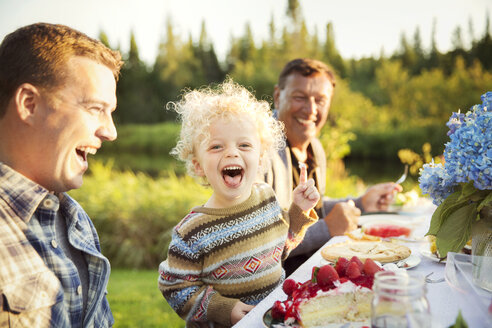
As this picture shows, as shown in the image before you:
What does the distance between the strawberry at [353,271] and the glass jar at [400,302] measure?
295 millimetres

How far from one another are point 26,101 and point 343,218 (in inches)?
73.6

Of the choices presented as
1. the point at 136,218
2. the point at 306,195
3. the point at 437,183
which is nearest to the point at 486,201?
the point at 437,183

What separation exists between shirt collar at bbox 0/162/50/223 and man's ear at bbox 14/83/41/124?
19 cm

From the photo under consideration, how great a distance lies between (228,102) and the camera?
6.39 ft

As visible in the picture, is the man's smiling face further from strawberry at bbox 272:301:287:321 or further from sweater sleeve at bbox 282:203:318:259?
sweater sleeve at bbox 282:203:318:259

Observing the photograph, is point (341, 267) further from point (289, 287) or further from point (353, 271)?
point (289, 287)

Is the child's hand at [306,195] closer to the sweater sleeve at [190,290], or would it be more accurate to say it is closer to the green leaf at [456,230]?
the sweater sleeve at [190,290]

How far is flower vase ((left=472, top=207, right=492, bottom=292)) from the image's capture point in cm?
133

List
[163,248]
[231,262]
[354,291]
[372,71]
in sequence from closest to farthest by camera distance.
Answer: [354,291]
[231,262]
[163,248]
[372,71]

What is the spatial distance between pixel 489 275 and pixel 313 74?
214 cm

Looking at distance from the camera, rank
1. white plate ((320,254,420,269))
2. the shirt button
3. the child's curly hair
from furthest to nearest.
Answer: the child's curly hair, white plate ((320,254,420,269)), the shirt button

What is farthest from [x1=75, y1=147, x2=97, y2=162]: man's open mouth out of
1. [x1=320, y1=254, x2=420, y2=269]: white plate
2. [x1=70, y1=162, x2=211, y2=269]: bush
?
[x1=70, y1=162, x2=211, y2=269]: bush

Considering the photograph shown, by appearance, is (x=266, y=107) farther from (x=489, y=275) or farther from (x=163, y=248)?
(x=163, y=248)

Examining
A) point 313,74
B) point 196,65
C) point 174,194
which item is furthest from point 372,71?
point 313,74
